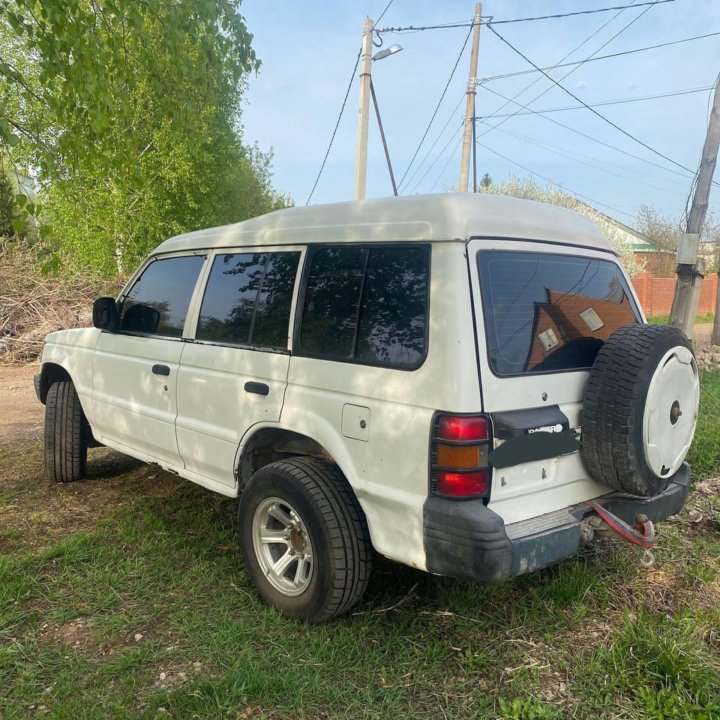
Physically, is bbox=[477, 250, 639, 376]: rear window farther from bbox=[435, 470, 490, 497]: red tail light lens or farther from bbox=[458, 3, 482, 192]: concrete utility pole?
bbox=[458, 3, 482, 192]: concrete utility pole

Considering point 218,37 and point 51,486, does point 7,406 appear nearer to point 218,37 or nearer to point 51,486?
point 51,486

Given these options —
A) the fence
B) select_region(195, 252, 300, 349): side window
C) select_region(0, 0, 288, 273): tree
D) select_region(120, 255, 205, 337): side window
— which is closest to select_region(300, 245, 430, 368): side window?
select_region(195, 252, 300, 349): side window

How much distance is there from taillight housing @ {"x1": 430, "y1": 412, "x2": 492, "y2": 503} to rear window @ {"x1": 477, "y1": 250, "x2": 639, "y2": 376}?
27 cm

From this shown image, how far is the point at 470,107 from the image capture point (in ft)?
57.3

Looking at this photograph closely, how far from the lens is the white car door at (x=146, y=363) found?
13.2 ft

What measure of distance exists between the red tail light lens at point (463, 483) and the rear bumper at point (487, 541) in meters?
0.04

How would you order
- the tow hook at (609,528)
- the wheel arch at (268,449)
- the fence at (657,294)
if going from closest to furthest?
the tow hook at (609,528) → the wheel arch at (268,449) → the fence at (657,294)

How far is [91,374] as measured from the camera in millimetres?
4762

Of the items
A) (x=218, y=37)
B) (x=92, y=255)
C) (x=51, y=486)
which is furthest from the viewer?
(x=92, y=255)

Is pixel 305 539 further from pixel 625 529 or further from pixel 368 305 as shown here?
pixel 625 529

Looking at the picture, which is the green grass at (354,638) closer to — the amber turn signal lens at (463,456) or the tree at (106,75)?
the amber turn signal lens at (463,456)

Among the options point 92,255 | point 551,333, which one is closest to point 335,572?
point 551,333

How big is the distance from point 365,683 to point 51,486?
11.0 feet

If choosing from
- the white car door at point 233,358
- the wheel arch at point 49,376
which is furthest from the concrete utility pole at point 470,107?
the white car door at point 233,358
